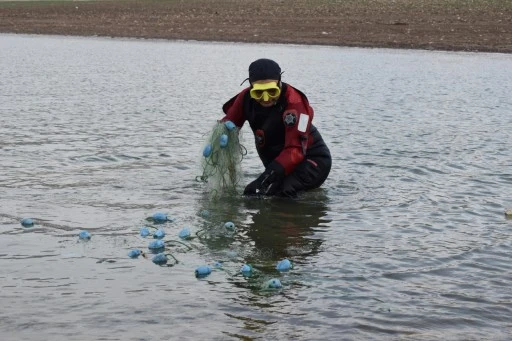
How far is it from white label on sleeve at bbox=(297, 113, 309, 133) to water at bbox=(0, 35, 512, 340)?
2.56 ft

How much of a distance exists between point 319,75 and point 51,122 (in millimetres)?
10509

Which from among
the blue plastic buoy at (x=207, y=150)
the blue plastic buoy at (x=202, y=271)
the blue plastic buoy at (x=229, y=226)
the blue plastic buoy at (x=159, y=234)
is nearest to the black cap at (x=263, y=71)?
the blue plastic buoy at (x=207, y=150)

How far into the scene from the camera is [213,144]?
9703mm

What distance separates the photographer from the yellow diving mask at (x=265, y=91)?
30.0 feet

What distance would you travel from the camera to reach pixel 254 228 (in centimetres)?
845

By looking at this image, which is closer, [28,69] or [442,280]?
[442,280]

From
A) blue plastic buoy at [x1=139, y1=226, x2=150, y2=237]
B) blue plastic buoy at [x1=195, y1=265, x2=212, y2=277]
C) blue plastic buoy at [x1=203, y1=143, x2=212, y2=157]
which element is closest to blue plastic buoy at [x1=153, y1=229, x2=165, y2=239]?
blue plastic buoy at [x1=139, y1=226, x2=150, y2=237]

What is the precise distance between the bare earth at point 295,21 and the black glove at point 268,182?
2196 cm

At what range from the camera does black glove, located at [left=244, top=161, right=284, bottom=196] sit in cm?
941

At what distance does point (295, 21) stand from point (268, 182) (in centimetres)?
2972

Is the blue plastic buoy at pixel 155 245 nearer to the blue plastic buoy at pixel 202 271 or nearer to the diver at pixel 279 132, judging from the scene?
the blue plastic buoy at pixel 202 271

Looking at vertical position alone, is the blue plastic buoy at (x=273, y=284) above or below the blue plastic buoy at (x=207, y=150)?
below

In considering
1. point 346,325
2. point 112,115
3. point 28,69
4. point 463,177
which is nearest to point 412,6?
point 28,69

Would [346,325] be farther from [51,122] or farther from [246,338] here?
[51,122]
